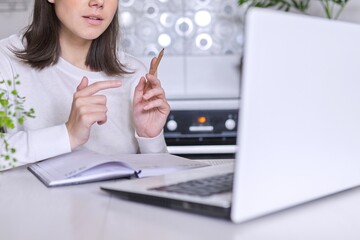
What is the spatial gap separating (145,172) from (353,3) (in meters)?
2.12

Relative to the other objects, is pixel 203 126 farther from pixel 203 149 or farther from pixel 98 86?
pixel 98 86

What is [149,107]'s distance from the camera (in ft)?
5.14

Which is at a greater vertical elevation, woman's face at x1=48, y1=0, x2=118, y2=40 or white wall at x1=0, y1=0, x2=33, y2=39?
woman's face at x1=48, y1=0, x2=118, y2=40

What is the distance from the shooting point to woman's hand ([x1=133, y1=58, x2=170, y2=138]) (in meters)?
1.55

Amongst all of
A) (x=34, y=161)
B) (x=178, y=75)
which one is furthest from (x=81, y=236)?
(x=178, y=75)

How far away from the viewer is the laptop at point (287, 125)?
2.37 feet

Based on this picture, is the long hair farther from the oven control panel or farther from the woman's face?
the oven control panel

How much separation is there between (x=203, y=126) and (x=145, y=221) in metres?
1.83

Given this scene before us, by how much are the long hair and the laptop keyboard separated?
0.99 meters

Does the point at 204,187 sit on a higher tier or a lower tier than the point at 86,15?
lower

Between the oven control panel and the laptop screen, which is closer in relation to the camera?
the laptop screen

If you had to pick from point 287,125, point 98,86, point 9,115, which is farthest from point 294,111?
point 9,115

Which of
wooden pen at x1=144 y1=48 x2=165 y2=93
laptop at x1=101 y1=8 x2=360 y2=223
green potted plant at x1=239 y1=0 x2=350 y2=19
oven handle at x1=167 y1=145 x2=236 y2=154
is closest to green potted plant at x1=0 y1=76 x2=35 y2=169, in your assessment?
laptop at x1=101 y1=8 x2=360 y2=223

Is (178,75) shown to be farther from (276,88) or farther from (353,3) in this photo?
(276,88)
